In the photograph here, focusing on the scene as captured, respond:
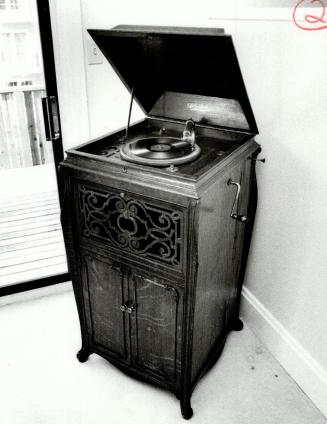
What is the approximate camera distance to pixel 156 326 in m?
1.73

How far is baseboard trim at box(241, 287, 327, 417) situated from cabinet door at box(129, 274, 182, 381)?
594mm

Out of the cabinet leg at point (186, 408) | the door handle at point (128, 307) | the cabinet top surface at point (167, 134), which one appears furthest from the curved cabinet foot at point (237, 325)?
the cabinet top surface at point (167, 134)

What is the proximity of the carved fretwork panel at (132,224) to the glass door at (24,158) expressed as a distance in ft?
3.97

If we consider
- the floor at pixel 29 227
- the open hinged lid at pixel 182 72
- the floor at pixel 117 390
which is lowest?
the floor at pixel 117 390

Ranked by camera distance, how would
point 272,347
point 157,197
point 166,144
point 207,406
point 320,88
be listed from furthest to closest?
point 272,347 < point 207,406 < point 166,144 < point 320,88 < point 157,197

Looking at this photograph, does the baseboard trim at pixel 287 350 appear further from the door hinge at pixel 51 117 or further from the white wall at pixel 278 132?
the door hinge at pixel 51 117

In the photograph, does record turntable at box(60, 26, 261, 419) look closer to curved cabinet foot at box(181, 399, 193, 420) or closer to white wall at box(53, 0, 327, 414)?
curved cabinet foot at box(181, 399, 193, 420)

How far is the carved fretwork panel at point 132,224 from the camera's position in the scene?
1507 millimetres

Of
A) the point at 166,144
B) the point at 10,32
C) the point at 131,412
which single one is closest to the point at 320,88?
the point at 166,144

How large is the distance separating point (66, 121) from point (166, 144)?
721mm

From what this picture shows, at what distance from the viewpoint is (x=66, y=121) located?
86.5 inches

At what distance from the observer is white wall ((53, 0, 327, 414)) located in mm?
1659

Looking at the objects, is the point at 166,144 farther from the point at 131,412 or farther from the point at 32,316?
the point at 32,316

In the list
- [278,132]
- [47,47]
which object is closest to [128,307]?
[278,132]
